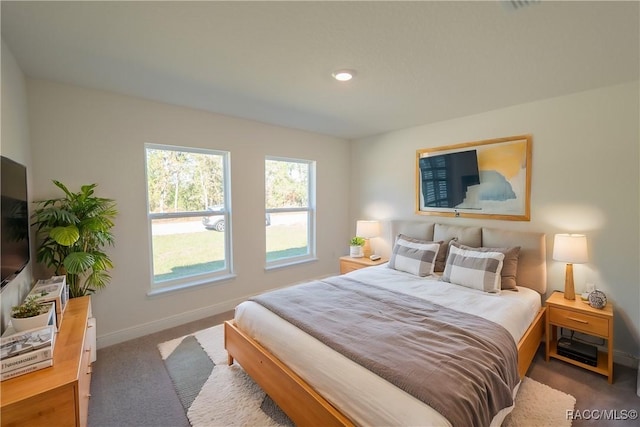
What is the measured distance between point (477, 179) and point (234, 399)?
321cm

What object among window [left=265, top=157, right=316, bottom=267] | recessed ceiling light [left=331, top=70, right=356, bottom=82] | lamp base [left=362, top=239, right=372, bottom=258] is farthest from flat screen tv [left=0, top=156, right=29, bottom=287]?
lamp base [left=362, top=239, right=372, bottom=258]

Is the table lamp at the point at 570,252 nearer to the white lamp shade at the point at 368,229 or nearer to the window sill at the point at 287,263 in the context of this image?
the white lamp shade at the point at 368,229

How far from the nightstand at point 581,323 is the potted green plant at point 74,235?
385 cm

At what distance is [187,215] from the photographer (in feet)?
10.5

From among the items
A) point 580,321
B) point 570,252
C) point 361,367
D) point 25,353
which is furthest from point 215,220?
point 580,321

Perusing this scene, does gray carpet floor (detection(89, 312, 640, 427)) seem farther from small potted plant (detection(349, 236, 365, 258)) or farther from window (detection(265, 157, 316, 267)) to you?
small potted plant (detection(349, 236, 365, 258))

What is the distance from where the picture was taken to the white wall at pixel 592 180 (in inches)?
91.8

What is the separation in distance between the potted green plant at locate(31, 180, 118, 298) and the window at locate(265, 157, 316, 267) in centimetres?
189

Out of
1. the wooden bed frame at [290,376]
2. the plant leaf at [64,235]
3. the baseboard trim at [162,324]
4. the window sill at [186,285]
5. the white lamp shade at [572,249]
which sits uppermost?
the plant leaf at [64,235]

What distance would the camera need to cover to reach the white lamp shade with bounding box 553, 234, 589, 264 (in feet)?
7.68

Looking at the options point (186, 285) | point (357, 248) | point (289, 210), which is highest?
point (289, 210)

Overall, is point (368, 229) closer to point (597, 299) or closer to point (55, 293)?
point (597, 299)

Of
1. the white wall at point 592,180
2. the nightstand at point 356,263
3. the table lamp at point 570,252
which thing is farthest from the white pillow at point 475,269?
the nightstand at point 356,263

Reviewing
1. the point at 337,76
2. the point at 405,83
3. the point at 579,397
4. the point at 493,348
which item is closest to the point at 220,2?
the point at 337,76
